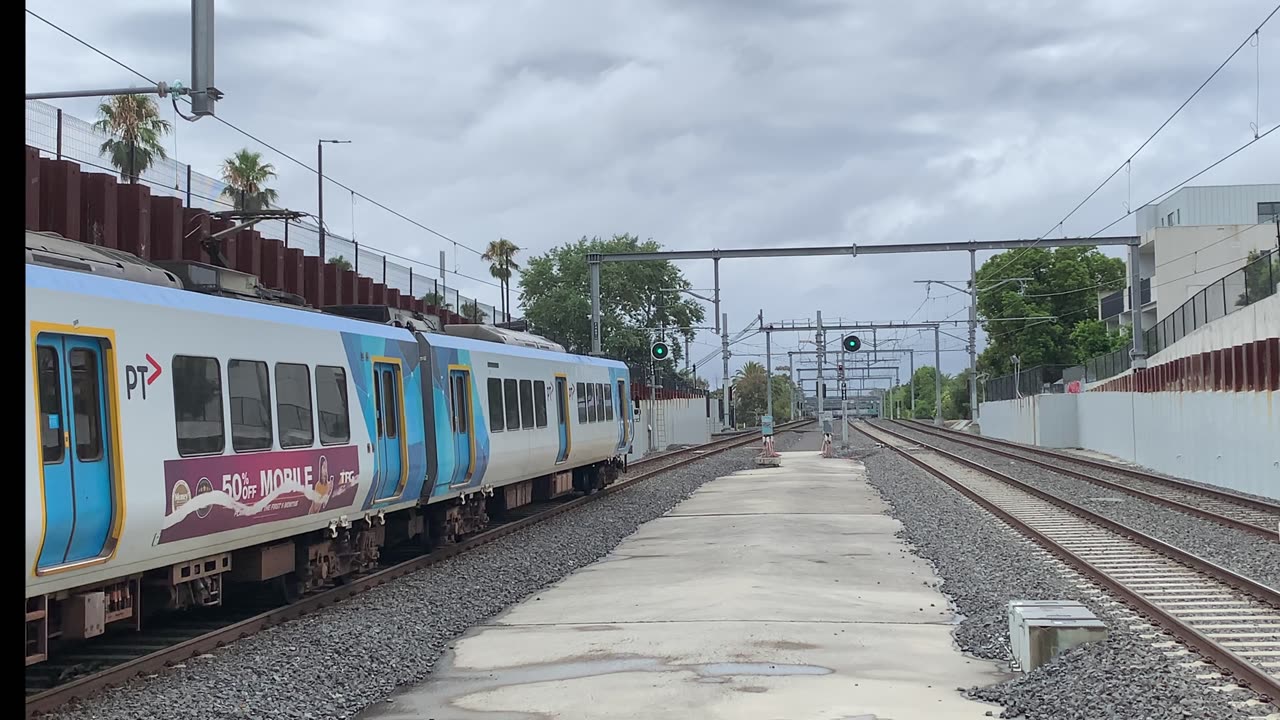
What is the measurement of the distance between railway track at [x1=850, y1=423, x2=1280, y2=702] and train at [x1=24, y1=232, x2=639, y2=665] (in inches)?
288

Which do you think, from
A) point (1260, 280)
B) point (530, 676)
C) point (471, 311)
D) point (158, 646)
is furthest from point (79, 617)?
point (471, 311)

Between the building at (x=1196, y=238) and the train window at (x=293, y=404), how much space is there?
5430 centimetres

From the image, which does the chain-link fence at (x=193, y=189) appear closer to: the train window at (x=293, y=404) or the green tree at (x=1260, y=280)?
the train window at (x=293, y=404)

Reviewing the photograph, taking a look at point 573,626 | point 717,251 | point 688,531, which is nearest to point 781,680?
point 573,626

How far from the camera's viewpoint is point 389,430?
13.8 meters

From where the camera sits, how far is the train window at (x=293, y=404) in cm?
1125

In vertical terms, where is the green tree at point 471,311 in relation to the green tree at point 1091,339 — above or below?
below

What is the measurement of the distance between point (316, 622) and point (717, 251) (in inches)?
1015

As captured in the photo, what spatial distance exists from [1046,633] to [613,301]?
73900 mm

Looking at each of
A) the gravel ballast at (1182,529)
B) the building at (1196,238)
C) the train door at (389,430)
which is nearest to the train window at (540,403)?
the train door at (389,430)

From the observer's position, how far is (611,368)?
2675 centimetres

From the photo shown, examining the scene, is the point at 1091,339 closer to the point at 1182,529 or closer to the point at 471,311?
the point at 471,311

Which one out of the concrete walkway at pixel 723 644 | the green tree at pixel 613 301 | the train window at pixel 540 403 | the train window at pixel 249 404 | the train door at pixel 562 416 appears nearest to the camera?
the concrete walkway at pixel 723 644

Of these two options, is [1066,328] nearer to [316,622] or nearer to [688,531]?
[688,531]
